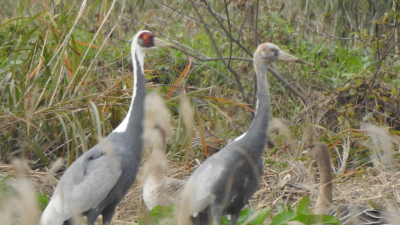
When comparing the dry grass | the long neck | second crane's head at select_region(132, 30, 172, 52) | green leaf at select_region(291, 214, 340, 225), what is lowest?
the dry grass

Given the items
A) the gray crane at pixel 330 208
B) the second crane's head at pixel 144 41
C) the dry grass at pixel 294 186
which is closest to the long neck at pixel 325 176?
the gray crane at pixel 330 208

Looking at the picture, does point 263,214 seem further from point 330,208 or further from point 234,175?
point 330,208

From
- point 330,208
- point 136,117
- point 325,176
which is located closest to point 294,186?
point 325,176

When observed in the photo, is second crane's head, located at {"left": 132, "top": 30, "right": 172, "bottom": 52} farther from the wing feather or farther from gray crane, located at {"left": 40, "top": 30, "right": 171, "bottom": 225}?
the wing feather

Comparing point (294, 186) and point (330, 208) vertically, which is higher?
point (330, 208)

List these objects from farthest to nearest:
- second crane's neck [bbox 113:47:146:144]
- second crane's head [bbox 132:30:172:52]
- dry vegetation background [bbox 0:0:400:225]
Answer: dry vegetation background [bbox 0:0:400:225] → second crane's head [bbox 132:30:172:52] → second crane's neck [bbox 113:47:146:144]

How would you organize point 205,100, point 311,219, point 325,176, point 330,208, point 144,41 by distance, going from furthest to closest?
1. point 205,100
2. point 144,41
3. point 325,176
4. point 330,208
5. point 311,219

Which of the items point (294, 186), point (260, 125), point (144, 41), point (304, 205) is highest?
point (144, 41)

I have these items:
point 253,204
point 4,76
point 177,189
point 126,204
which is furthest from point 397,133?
point 4,76

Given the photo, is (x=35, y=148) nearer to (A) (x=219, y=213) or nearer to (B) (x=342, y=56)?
(A) (x=219, y=213)

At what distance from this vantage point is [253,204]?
5203 millimetres

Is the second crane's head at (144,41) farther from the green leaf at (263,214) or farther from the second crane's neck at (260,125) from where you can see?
the green leaf at (263,214)

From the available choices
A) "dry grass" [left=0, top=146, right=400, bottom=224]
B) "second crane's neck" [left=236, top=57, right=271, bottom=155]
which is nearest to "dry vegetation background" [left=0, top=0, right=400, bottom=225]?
"dry grass" [left=0, top=146, right=400, bottom=224]

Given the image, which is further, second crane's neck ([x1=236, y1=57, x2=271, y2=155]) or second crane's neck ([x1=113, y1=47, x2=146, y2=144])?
second crane's neck ([x1=113, y1=47, x2=146, y2=144])
